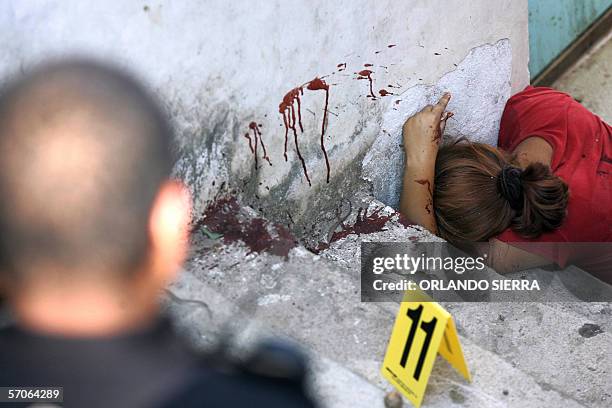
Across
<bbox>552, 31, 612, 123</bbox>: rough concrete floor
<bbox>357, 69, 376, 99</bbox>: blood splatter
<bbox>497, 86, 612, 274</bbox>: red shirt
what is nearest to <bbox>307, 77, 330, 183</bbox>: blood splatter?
<bbox>357, 69, 376, 99</bbox>: blood splatter

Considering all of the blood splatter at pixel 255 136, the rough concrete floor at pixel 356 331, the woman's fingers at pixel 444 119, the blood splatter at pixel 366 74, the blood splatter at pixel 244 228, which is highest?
the blood splatter at pixel 366 74

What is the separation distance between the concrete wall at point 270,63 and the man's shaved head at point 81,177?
0.50m

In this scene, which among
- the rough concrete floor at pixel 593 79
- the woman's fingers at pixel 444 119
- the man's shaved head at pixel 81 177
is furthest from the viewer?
the rough concrete floor at pixel 593 79

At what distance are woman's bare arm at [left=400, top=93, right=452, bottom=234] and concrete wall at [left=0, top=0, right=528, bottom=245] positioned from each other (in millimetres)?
79

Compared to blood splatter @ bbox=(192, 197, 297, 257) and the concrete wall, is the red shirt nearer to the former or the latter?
the concrete wall

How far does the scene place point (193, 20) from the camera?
1.80 m

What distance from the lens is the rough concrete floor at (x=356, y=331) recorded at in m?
1.66

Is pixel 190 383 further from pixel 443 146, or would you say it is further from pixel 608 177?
pixel 608 177

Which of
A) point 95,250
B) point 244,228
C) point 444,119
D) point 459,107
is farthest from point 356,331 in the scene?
point 459,107

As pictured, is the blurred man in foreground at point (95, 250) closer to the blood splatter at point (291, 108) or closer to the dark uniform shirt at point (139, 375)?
the dark uniform shirt at point (139, 375)

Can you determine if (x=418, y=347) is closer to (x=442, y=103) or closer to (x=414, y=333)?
(x=414, y=333)

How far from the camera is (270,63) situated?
80.1 inches

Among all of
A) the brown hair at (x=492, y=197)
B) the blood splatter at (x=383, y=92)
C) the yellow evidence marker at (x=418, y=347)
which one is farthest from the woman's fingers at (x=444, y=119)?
the yellow evidence marker at (x=418, y=347)

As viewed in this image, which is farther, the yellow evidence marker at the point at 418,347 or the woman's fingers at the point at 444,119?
the woman's fingers at the point at 444,119
